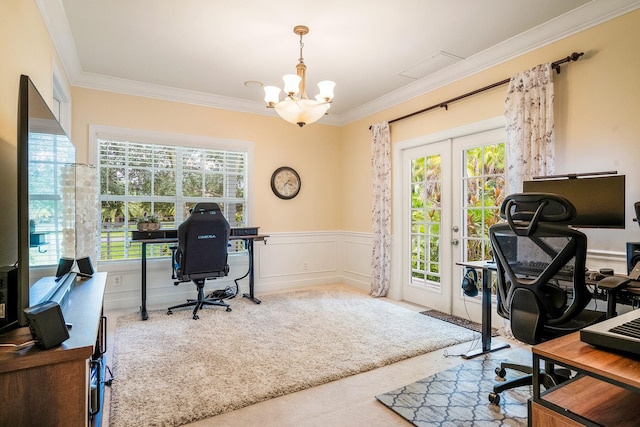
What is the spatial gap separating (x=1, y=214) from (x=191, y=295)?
11.1ft

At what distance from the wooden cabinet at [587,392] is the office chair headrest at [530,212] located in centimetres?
81

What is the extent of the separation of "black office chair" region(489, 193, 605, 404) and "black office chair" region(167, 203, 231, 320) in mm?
2790

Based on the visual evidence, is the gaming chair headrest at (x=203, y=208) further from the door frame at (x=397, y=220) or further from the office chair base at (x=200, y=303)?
the door frame at (x=397, y=220)

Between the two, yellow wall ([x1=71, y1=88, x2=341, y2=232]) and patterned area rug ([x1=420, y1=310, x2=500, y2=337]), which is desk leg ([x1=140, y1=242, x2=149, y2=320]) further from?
patterned area rug ([x1=420, y1=310, x2=500, y2=337])

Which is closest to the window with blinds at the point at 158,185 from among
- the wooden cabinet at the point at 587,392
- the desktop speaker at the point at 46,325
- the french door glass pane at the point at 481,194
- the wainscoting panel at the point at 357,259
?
the wainscoting panel at the point at 357,259

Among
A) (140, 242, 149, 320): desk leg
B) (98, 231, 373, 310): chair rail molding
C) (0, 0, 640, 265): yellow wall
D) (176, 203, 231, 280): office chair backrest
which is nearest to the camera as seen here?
(0, 0, 640, 265): yellow wall

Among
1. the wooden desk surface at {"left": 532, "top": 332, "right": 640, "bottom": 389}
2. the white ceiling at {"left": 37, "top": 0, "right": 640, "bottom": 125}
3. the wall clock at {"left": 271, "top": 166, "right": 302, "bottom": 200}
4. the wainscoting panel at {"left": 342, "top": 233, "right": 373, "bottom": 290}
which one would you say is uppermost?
the white ceiling at {"left": 37, "top": 0, "right": 640, "bottom": 125}

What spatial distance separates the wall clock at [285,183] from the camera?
16.9ft

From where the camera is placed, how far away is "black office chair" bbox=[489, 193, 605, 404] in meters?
1.76

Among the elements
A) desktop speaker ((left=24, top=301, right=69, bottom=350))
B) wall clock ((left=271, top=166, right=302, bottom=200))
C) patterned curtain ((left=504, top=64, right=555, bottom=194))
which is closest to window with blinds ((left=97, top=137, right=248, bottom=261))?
wall clock ((left=271, top=166, right=302, bottom=200))

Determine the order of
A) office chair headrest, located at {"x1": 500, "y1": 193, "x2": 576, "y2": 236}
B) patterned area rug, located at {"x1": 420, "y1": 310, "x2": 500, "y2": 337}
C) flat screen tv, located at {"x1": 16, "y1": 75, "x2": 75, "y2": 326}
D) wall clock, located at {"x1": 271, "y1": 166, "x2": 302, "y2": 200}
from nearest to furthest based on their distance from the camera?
flat screen tv, located at {"x1": 16, "y1": 75, "x2": 75, "y2": 326}, office chair headrest, located at {"x1": 500, "y1": 193, "x2": 576, "y2": 236}, patterned area rug, located at {"x1": 420, "y1": 310, "x2": 500, "y2": 337}, wall clock, located at {"x1": 271, "y1": 166, "x2": 302, "y2": 200}

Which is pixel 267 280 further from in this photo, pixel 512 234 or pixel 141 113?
pixel 512 234

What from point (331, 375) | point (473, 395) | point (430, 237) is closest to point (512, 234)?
point (473, 395)

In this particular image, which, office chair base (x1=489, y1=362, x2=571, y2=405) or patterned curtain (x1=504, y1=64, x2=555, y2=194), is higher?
patterned curtain (x1=504, y1=64, x2=555, y2=194)
